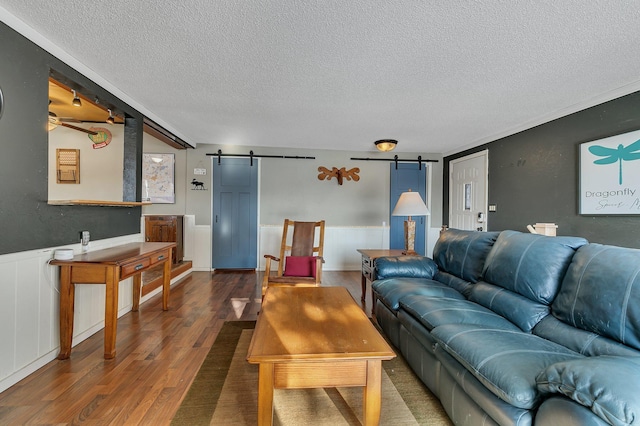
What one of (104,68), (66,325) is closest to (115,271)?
(66,325)

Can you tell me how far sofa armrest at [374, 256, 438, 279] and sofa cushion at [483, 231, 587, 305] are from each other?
78cm

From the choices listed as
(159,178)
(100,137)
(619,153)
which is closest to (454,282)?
(619,153)

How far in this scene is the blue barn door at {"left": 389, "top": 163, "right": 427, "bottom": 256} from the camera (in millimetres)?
5488

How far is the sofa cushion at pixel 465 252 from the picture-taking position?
232 cm

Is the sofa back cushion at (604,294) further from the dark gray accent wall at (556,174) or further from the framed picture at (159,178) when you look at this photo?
the framed picture at (159,178)

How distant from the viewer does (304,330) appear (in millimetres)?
1579

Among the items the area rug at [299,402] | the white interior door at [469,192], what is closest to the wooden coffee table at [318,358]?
the area rug at [299,402]

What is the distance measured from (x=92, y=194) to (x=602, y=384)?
524 centimetres

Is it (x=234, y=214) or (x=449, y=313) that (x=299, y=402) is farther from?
(x=234, y=214)

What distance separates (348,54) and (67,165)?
4308mm

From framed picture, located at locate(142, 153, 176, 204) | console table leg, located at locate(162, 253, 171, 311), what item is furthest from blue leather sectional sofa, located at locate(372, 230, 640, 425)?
framed picture, located at locate(142, 153, 176, 204)

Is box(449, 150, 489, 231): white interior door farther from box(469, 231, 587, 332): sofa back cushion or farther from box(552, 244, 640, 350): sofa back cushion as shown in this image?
box(552, 244, 640, 350): sofa back cushion

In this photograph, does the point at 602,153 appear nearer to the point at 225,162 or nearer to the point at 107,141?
the point at 225,162

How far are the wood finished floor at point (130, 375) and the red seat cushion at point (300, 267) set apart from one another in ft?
1.91
